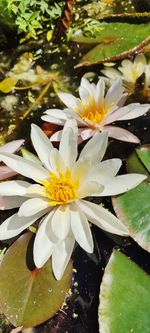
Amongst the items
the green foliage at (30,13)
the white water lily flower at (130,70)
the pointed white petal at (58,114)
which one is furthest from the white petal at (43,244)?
the green foliage at (30,13)

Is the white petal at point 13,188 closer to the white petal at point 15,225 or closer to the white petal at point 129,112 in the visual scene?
the white petal at point 15,225

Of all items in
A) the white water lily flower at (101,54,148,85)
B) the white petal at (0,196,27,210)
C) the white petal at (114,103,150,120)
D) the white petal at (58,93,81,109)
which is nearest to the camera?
the white petal at (0,196,27,210)

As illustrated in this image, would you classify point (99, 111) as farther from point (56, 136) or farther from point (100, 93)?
point (56, 136)

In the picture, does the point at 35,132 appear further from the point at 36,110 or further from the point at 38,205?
the point at 36,110

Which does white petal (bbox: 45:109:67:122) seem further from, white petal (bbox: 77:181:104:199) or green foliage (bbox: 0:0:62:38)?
green foliage (bbox: 0:0:62:38)

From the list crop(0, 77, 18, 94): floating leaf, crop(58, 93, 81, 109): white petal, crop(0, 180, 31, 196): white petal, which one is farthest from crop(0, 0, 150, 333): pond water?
crop(0, 180, 31, 196): white petal
